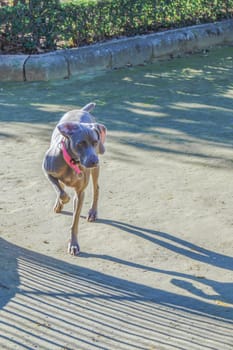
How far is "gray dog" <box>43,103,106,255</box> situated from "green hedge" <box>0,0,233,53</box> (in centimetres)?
681

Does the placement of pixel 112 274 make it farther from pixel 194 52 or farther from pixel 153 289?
pixel 194 52

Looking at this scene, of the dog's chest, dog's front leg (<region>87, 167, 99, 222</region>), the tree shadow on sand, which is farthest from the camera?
A: dog's front leg (<region>87, 167, 99, 222</region>)

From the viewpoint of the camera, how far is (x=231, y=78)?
42.3 feet

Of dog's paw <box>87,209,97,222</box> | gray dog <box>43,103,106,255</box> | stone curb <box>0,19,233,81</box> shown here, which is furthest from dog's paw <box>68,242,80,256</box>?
stone curb <box>0,19,233,81</box>

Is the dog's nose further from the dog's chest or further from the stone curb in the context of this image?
the stone curb

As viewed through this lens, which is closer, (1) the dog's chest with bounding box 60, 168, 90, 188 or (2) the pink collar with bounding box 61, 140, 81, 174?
(2) the pink collar with bounding box 61, 140, 81, 174

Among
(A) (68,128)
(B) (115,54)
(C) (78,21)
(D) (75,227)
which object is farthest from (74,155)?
(C) (78,21)

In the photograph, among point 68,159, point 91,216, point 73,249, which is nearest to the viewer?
point 68,159

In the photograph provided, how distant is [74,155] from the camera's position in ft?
19.7

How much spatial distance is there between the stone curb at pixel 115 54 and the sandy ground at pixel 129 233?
0.93m

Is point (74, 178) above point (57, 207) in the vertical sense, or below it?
above

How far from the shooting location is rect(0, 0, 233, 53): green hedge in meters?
13.4

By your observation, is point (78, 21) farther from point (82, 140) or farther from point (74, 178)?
point (82, 140)

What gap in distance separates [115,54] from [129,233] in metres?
7.03
